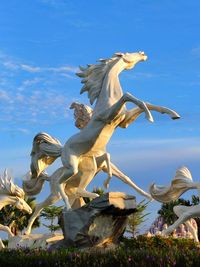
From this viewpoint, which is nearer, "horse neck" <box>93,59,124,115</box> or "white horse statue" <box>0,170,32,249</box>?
"horse neck" <box>93,59,124,115</box>

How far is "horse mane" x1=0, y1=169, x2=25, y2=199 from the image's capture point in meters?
11.6

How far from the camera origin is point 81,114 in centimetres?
1027

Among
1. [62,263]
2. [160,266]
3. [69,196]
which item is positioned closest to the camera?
[160,266]

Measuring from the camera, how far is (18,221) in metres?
22.2

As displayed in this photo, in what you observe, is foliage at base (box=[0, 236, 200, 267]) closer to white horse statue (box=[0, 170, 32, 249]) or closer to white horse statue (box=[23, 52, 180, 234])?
white horse statue (box=[23, 52, 180, 234])

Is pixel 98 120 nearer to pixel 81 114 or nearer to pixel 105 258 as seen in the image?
pixel 81 114

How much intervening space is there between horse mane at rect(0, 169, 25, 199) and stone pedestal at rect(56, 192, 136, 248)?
3721 mm

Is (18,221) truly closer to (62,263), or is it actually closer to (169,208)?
(169,208)

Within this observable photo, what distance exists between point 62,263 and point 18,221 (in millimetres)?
16908

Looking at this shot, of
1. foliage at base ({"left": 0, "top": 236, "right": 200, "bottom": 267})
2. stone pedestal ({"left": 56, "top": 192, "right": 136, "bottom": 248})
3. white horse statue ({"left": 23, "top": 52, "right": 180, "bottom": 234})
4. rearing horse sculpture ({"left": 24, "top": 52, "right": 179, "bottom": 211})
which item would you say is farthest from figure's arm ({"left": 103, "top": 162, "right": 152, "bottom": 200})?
foliage at base ({"left": 0, "top": 236, "right": 200, "bottom": 267})

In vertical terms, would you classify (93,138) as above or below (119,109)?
below

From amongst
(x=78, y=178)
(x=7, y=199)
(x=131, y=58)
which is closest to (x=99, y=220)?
(x=78, y=178)

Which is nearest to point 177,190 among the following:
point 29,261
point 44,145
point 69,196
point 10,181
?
point 69,196

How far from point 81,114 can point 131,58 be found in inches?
60.6
